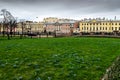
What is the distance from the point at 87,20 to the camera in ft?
627

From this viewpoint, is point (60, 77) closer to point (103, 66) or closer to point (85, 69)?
point (85, 69)

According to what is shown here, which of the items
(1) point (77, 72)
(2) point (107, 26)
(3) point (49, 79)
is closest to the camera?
(3) point (49, 79)

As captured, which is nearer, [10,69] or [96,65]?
[10,69]

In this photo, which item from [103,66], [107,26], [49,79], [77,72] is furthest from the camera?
[107,26]

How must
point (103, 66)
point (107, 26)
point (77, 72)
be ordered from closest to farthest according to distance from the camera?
1. point (77, 72)
2. point (103, 66)
3. point (107, 26)

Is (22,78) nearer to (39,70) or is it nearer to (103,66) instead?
(39,70)

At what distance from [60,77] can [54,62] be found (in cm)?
424

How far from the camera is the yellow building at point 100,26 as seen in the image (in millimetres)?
180125

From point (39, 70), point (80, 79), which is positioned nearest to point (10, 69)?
point (39, 70)

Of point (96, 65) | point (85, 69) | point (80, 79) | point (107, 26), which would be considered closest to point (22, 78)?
point (80, 79)

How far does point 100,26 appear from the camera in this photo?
18438 centimetres

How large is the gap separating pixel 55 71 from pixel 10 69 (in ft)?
8.82

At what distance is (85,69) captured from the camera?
1739 centimetres

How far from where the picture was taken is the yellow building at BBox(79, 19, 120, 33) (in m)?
180
